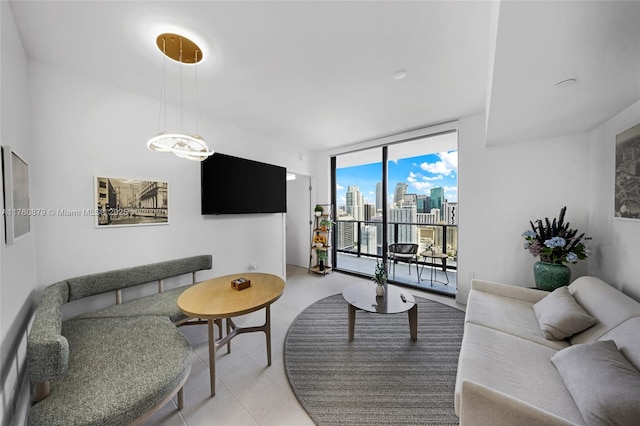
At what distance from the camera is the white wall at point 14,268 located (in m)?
1.18

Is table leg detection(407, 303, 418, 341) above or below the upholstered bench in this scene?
below

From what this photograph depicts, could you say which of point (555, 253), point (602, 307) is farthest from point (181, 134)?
point (555, 253)

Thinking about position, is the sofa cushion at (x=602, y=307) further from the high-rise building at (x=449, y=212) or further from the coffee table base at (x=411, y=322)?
the high-rise building at (x=449, y=212)

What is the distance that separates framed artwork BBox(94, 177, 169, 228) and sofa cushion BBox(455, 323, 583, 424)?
122 inches

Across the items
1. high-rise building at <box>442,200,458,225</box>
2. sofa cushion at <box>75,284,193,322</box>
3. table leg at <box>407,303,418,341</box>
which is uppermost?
high-rise building at <box>442,200,458,225</box>

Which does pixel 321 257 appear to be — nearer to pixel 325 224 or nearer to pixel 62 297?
pixel 325 224

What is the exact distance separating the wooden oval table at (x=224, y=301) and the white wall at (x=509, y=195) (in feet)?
9.20

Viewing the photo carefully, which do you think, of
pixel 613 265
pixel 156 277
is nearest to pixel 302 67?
pixel 156 277

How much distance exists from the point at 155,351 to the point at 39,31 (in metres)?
2.41

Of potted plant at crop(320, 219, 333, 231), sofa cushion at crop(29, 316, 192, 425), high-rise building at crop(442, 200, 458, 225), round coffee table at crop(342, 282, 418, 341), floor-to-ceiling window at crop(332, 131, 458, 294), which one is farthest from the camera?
potted plant at crop(320, 219, 333, 231)

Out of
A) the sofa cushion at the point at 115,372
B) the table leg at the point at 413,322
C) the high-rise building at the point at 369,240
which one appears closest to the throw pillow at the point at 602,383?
the table leg at the point at 413,322

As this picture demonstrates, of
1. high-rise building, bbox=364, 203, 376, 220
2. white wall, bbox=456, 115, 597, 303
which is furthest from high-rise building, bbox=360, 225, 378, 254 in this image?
white wall, bbox=456, 115, 597, 303

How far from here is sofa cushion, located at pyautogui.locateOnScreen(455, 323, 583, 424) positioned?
3.64 ft

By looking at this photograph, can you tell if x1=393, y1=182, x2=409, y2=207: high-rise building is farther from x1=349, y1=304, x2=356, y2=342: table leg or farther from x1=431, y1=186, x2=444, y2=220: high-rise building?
x1=349, y1=304, x2=356, y2=342: table leg
